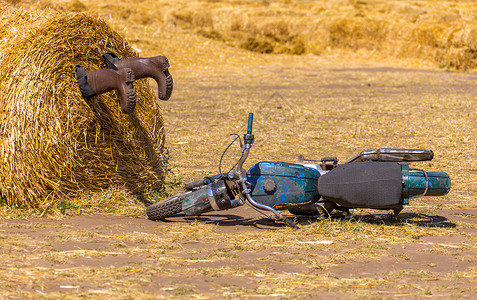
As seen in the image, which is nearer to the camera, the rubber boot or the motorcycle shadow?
the rubber boot

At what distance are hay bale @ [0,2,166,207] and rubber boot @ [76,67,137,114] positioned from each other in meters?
0.14

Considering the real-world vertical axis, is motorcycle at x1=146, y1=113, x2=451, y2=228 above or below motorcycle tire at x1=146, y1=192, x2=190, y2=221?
above

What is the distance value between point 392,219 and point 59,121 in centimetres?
371

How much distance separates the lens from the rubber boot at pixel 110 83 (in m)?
7.07

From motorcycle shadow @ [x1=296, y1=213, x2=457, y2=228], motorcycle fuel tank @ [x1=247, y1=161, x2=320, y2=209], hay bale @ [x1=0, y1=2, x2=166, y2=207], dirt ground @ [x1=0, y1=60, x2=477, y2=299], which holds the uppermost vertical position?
hay bale @ [x1=0, y1=2, x2=166, y2=207]

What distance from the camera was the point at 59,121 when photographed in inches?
289

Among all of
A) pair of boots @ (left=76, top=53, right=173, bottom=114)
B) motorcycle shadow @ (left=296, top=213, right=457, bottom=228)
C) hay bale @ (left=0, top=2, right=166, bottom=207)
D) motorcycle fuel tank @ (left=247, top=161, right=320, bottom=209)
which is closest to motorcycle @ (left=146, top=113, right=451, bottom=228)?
motorcycle fuel tank @ (left=247, top=161, right=320, bottom=209)

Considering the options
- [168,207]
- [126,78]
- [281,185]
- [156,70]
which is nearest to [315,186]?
[281,185]

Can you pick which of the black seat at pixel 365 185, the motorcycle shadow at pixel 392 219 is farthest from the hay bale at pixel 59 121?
the black seat at pixel 365 185

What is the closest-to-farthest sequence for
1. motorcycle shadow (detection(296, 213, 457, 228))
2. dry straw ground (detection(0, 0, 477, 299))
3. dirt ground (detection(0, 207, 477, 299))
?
dirt ground (detection(0, 207, 477, 299)) → dry straw ground (detection(0, 0, 477, 299)) → motorcycle shadow (detection(296, 213, 457, 228))

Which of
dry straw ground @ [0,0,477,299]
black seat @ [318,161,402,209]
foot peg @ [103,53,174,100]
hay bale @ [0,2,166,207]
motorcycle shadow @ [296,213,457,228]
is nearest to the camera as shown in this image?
dry straw ground @ [0,0,477,299]

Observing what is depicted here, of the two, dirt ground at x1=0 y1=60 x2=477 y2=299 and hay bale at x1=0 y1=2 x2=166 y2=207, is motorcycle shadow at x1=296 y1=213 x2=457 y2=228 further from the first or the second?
hay bale at x1=0 y1=2 x2=166 y2=207

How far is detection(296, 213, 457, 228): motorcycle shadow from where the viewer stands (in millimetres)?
7481

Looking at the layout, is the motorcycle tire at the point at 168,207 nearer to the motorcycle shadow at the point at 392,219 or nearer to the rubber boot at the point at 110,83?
the rubber boot at the point at 110,83
